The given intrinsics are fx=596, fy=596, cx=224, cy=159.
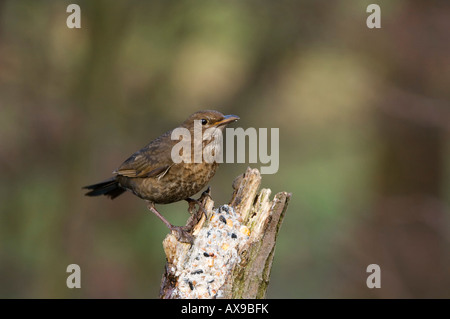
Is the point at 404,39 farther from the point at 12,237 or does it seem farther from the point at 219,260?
the point at 12,237

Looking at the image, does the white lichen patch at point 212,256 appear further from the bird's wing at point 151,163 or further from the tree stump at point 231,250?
the bird's wing at point 151,163

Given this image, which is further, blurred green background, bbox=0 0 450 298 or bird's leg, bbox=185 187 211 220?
blurred green background, bbox=0 0 450 298

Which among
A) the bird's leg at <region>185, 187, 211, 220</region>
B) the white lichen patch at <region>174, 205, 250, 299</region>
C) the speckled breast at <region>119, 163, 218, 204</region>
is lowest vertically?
the white lichen patch at <region>174, 205, 250, 299</region>

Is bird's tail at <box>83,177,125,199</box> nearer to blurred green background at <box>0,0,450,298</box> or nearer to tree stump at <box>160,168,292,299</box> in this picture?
tree stump at <box>160,168,292,299</box>

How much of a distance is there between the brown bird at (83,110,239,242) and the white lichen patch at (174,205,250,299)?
572 mm

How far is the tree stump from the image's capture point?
12.5 ft

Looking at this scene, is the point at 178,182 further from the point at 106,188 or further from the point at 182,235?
the point at 106,188

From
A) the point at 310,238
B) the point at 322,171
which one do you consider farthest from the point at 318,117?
the point at 310,238

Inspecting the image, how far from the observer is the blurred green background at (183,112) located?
7.73 metres

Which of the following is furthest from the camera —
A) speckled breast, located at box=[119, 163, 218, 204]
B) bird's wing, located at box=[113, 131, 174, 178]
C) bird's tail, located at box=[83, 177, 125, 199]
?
bird's tail, located at box=[83, 177, 125, 199]

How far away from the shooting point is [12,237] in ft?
28.2

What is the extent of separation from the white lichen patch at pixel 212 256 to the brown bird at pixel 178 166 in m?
0.57

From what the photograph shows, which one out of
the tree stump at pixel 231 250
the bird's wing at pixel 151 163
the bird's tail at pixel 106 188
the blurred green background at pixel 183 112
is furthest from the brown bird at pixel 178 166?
the blurred green background at pixel 183 112

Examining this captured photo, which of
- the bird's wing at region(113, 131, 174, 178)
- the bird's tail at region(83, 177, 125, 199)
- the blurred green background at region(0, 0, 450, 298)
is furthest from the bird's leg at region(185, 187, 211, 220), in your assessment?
the blurred green background at region(0, 0, 450, 298)
